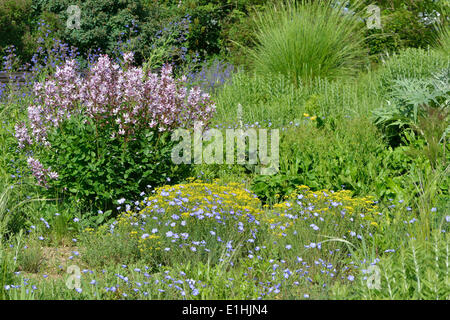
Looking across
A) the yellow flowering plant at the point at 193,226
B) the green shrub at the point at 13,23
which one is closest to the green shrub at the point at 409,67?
the yellow flowering plant at the point at 193,226

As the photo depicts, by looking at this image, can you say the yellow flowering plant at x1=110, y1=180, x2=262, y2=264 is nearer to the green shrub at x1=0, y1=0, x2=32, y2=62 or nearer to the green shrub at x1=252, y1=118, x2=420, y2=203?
the green shrub at x1=252, y1=118, x2=420, y2=203

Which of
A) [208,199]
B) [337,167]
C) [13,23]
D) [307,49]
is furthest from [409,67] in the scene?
[13,23]

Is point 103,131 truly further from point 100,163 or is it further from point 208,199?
point 208,199

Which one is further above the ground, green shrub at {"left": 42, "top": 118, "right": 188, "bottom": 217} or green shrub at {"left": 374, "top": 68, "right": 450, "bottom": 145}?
green shrub at {"left": 374, "top": 68, "right": 450, "bottom": 145}

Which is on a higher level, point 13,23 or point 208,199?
point 13,23

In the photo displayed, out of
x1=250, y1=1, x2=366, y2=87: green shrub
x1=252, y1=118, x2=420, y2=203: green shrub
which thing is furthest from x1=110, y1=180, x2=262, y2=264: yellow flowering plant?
x1=250, y1=1, x2=366, y2=87: green shrub

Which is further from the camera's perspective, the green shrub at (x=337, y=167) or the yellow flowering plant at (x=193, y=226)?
the green shrub at (x=337, y=167)

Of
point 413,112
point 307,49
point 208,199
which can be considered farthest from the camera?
point 307,49

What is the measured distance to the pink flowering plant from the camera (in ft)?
14.9

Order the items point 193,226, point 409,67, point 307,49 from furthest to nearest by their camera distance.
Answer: point 307,49 → point 409,67 → point 193,226

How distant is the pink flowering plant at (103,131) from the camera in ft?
14.9

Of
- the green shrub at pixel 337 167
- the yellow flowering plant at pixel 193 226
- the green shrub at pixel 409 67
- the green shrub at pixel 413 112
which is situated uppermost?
the green shrub at pixel 409 67

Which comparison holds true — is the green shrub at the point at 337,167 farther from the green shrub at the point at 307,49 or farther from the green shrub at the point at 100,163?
the green shrub at the point at 307,49

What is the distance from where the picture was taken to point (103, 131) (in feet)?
15.3
